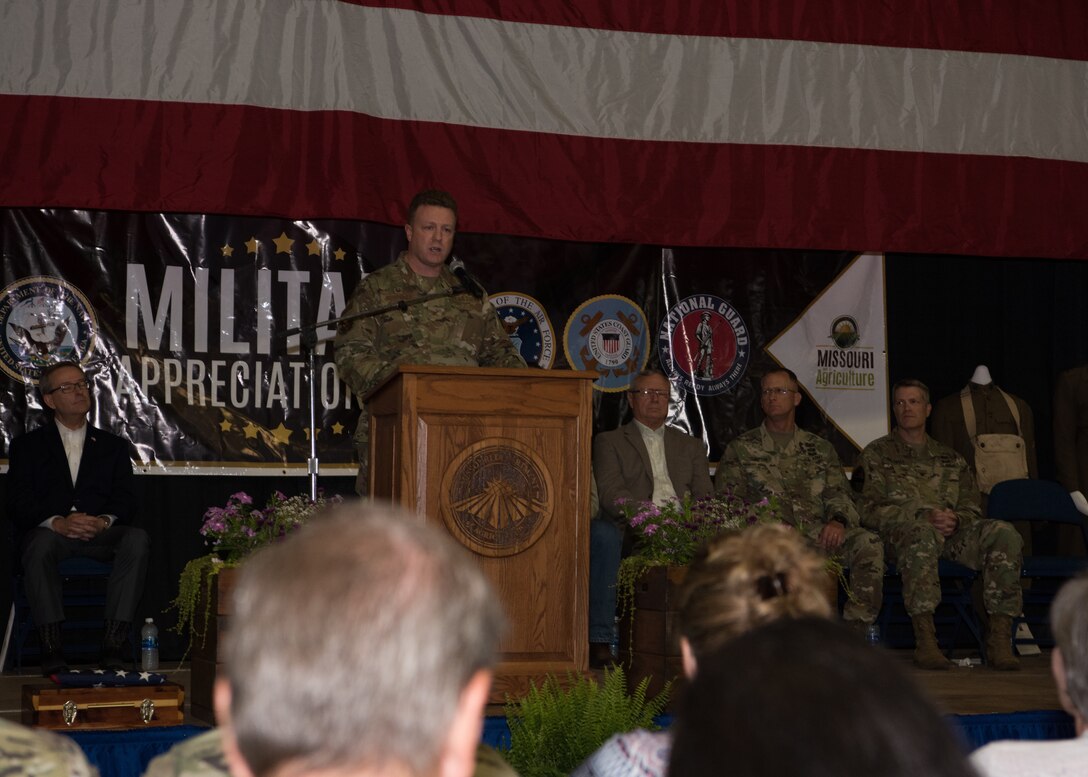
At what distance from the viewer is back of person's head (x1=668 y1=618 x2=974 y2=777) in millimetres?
642

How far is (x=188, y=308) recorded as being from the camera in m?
5.96

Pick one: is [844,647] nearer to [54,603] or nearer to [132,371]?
[54,603]

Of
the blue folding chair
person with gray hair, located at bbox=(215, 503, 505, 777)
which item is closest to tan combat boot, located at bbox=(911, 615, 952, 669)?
the blue folding chair

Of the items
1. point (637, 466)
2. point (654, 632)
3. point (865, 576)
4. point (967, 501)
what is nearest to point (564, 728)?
point (654, 632)

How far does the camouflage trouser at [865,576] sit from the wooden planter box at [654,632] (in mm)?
1299

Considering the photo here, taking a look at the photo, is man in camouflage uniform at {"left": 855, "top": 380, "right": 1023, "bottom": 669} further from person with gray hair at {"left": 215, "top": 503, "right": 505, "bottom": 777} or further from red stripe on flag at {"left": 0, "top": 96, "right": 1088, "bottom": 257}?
person with gray hair at {"left": 215, "top": 503, "right": 505, "bottom": 777}

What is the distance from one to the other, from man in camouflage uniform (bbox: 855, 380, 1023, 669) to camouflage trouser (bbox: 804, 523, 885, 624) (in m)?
0.13

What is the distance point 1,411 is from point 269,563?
18.0 ft

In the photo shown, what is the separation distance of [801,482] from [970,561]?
83 cm

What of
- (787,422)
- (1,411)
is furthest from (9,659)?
(787,422)

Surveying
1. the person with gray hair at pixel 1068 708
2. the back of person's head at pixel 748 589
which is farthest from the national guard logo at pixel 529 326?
the person with gray hair at pixel 1068 708

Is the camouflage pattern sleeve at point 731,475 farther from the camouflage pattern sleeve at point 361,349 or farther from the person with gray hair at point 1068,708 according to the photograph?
the person with gray hair at point 1068,708

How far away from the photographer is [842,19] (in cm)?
645

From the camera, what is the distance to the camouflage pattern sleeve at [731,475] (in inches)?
235
